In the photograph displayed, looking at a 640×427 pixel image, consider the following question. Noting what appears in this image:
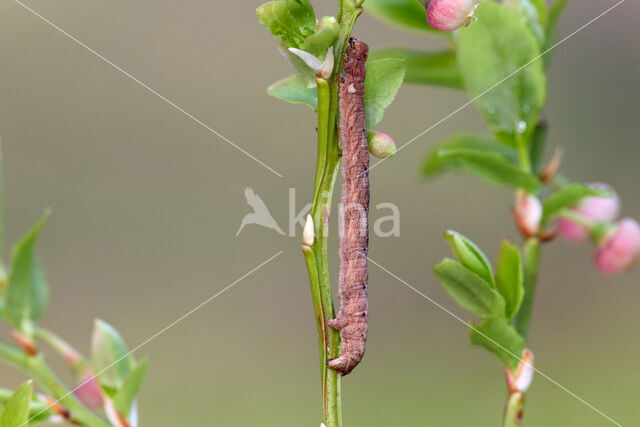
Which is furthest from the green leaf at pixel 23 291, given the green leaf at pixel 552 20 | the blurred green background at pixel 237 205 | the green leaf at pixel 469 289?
the blurred green background at pixel 237 205

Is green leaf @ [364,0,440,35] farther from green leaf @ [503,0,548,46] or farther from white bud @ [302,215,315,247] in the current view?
white bud @ [302,215,315,247]

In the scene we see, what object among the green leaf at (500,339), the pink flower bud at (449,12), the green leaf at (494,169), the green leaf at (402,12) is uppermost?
the pink flower bud at (449,12)

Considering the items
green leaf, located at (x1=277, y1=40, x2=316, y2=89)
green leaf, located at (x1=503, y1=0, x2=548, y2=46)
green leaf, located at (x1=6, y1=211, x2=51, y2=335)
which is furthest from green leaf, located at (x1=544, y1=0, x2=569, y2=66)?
green leaf, located at (x1=6, y1=211, x2=51, y2=335)

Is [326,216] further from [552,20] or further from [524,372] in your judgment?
[552,20]

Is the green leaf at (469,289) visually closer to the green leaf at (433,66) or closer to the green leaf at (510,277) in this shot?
the green leaf at (510,277)

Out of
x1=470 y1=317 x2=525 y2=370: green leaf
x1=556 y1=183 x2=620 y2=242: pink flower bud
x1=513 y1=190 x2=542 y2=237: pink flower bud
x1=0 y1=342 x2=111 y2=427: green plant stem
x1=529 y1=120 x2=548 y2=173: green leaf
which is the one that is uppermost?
x1=529 y1=120 x2=548 y2=173: green leaf

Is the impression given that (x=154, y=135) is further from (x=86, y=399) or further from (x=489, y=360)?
(x=86, y=399)
